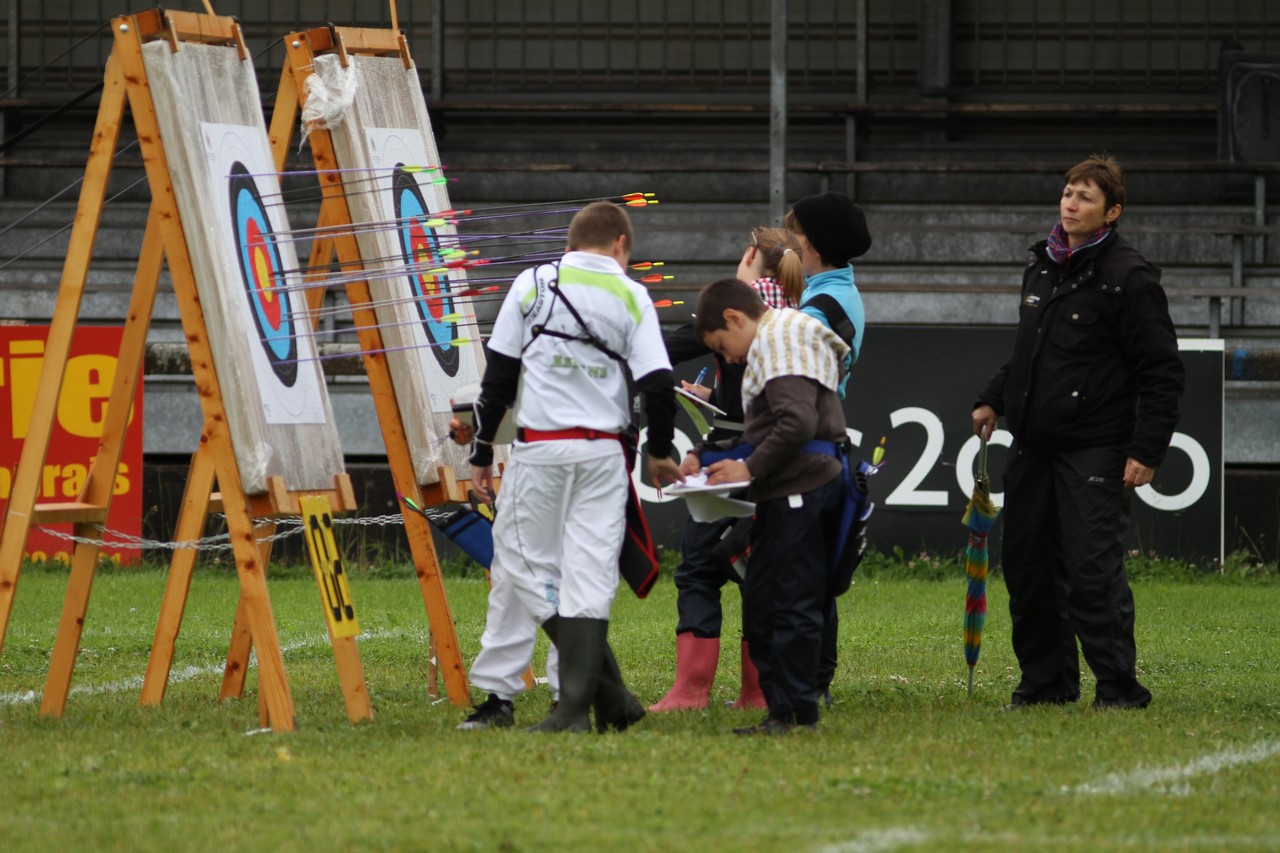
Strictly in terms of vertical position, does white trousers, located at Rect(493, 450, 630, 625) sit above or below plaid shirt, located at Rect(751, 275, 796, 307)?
below

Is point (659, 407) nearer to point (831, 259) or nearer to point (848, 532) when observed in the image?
point (848, 532)

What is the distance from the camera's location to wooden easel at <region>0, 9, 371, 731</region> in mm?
6211

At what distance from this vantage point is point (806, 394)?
6020 millimetres

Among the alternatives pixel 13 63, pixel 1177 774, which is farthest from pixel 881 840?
pixel 13 63

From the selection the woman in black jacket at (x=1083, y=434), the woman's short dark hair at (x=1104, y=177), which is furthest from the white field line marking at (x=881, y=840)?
the woman's short dark hair at (x=1104, y=177)

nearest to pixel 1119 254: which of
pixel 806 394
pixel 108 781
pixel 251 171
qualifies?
pixel 806 394

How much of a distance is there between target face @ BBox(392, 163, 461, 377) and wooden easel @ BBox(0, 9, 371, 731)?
0.85 m

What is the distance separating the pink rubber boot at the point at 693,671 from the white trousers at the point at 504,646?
654 mm

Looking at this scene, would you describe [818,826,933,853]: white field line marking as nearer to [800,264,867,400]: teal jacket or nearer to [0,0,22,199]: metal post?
[800,264,867,400]: teal jacket

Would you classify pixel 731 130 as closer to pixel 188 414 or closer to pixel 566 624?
pixel 188 414

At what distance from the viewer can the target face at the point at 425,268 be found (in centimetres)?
719

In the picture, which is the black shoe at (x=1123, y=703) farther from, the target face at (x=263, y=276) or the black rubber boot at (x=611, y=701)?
the target face at (x=263, y=276)

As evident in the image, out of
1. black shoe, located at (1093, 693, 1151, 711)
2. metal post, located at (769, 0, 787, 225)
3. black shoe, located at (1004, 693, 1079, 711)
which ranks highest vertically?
metal post, located at (769, 0, 787, 225)

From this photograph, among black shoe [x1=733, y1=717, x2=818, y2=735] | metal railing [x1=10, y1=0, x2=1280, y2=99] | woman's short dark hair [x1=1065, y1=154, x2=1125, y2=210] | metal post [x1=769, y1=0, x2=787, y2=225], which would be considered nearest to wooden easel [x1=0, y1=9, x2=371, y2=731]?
black shoe [x1=733, y1=717, x2=818, y2=735]
